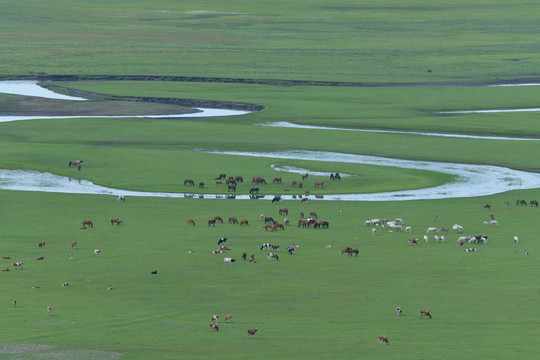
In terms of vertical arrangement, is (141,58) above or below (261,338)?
above

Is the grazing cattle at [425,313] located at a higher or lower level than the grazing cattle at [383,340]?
higher

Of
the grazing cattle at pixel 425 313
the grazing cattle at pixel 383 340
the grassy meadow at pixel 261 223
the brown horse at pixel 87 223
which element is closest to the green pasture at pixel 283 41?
the grassy meadow at pixel 261 223

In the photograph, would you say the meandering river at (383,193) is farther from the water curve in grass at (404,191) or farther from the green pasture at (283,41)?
the green pasture at (283,41)

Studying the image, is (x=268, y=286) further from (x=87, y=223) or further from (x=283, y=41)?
(x=283, y=41)

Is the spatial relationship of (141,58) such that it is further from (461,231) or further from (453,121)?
(461,231)

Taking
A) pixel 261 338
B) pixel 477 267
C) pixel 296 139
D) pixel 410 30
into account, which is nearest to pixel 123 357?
pixel 261 338

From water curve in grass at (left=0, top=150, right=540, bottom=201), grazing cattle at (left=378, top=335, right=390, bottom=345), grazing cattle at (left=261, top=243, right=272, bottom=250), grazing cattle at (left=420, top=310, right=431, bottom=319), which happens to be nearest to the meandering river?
water curve in grass at (left=0, top=150, right=540, bottom=201)

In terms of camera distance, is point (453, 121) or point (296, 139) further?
point (453, 121)

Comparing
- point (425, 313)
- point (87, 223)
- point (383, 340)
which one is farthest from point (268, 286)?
point (87, 223)
